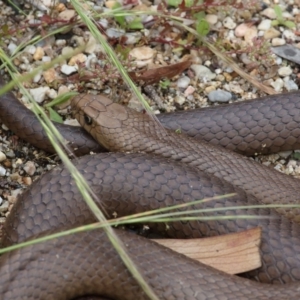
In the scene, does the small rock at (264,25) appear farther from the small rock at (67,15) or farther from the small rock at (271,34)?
the small rock at (67,15)

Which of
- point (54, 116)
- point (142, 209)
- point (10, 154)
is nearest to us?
point (142, 209)

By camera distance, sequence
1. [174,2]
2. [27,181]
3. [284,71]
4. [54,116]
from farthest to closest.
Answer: [174,2], [284,71], [54,116], [27,181]

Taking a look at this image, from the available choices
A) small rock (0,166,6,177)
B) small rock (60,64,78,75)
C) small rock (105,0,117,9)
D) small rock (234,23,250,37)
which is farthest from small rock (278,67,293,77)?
small rock (0,166,6,177)

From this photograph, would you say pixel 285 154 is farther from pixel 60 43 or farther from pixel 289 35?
pixel 60 43

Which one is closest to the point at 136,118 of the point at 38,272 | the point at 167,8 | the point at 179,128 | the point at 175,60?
the point at 179,128

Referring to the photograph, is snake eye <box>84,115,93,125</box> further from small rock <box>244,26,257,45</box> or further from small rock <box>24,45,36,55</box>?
small rock <box>244,26,257,45</box>

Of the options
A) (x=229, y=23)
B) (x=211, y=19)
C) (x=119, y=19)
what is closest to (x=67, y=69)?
(x=119, y=19)
